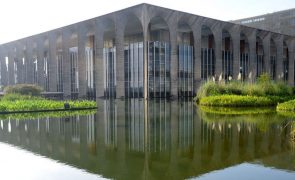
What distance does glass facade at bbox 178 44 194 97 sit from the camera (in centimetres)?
3822

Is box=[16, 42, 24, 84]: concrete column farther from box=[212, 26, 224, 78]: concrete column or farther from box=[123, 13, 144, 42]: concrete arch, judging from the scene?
box=[212, 26, 224, 78]: concrete column

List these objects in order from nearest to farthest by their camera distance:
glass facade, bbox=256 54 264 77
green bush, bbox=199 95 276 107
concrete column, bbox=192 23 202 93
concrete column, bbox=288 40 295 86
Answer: green bush, bbox=199 95 276 107
concrete column, bbox=192 23 202 93
glass facade, bbox=256 54 264 77
concrete column, bbox=288 40 295 86

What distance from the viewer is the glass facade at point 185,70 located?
38219mm

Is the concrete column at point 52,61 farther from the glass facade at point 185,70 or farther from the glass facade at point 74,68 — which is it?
the glass facade at point 185,70

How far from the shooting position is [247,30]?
43375 mm

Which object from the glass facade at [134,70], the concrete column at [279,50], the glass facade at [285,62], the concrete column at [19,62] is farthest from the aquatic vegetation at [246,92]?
the concrete column at [19,62]

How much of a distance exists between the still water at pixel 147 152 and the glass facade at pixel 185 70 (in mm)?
26942

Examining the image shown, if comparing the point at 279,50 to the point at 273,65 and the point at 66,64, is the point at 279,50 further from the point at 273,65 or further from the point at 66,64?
the point at 66,64

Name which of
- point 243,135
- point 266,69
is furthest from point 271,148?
point 266,69

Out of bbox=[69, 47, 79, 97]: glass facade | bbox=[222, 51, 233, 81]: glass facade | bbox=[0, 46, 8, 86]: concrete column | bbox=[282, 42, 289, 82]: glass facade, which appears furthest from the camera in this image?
bbox=[0, 46, 8, 86]: concrete column

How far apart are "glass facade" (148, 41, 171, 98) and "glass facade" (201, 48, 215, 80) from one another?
7408mm

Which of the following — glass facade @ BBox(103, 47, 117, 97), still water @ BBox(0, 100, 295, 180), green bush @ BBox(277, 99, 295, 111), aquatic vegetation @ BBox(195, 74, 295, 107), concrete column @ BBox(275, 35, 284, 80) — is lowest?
still water @ BBox(0, 100, 295, 180)

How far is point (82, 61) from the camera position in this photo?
37.6 meters

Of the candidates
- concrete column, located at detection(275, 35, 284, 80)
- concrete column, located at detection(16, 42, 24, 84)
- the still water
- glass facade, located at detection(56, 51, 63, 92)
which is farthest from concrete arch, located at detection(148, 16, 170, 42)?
the still water
